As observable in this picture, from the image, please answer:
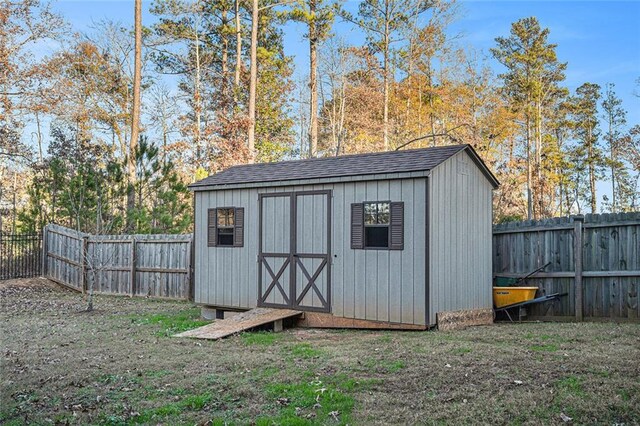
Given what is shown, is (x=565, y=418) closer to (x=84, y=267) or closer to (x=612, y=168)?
(x=84, y=267)

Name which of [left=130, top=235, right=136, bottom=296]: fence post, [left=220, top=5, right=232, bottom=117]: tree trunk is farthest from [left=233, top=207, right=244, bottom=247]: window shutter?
[left=220, top=5, right=232, bottom=117]: tree trunk

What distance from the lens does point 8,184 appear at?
31.5 m

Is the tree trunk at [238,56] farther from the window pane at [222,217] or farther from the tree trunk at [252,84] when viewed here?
the window pane at [222,217]

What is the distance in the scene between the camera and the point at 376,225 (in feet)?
32.0

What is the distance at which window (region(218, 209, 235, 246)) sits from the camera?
11.7 m

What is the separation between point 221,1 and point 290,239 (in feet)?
67.2

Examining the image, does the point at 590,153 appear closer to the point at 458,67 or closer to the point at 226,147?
the point at 458,67

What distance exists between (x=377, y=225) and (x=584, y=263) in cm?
403

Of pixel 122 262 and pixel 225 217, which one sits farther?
pixel 122 262

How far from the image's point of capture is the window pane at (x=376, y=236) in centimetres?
964

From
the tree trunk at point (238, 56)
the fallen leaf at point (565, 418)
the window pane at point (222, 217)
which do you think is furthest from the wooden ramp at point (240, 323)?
the tree trunk at point (238, 56)

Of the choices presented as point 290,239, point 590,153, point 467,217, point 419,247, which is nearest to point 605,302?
point 467,217

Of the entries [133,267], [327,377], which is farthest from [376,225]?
[133,267]

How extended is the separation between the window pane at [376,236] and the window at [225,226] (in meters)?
3.16
